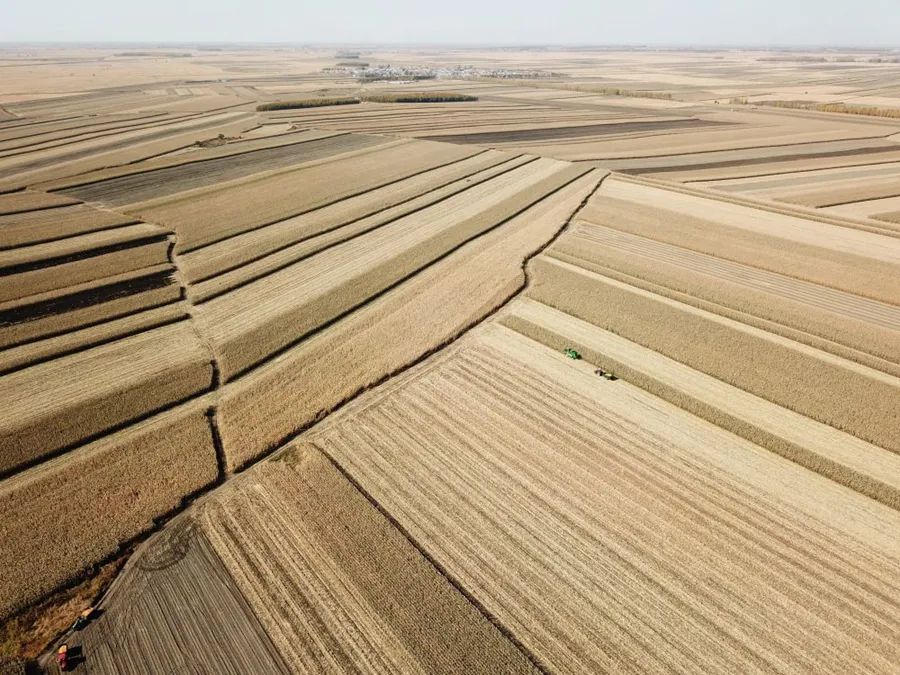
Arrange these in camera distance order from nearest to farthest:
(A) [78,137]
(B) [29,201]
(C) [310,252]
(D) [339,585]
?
(D) [339,585]
(C) [310,252]
(B) [29,201]
(A) [78,137]

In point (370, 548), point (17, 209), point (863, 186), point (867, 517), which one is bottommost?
point (17, 209)

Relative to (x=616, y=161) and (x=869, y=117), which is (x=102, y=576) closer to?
(x=616, y=161)

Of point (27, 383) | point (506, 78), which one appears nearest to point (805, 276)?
point (27, 383)

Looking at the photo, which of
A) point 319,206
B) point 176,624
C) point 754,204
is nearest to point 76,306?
point 319,206

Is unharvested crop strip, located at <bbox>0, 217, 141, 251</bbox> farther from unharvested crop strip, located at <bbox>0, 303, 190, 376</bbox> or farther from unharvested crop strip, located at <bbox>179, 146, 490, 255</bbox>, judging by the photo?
unharvested crop strip, located at <bbox>0, 303, 190, 376</bbox>

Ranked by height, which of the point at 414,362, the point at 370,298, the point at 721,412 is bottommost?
the point at 370,298

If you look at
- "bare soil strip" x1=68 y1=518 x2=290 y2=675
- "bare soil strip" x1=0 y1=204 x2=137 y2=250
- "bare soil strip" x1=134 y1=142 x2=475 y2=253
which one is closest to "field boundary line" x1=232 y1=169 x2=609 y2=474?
"bare soil strip" x1=68 y1=518 x2=290 y2=675

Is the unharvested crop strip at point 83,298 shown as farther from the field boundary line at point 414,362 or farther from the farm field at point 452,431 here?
the field boundary line at point 414,362

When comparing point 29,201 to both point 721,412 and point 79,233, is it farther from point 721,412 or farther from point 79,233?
point 721,412
